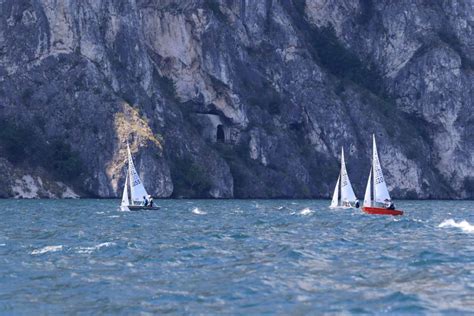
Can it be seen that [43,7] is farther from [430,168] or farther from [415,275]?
[415,275]

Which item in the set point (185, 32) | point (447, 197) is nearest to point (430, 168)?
point (447, 197)

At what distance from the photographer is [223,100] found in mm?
170375

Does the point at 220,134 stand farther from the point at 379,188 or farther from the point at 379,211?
the point at 379,211

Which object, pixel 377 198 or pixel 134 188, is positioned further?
pixel 134 188

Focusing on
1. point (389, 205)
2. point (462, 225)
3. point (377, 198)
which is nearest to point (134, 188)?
point (377, 198)

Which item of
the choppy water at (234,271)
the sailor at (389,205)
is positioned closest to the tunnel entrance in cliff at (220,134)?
the sailor at (389,205)

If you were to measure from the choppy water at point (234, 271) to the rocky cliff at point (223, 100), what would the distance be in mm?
89009

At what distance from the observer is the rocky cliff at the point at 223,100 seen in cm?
14912

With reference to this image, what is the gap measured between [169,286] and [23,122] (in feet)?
398

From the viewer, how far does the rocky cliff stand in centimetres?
14912

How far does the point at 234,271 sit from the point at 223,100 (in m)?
134

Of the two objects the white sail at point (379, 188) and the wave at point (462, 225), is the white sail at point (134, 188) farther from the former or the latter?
the wave at point (462, 225)

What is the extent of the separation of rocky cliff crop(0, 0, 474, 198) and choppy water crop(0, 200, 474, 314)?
89.0 metres

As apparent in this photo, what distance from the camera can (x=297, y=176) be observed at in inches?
6644
